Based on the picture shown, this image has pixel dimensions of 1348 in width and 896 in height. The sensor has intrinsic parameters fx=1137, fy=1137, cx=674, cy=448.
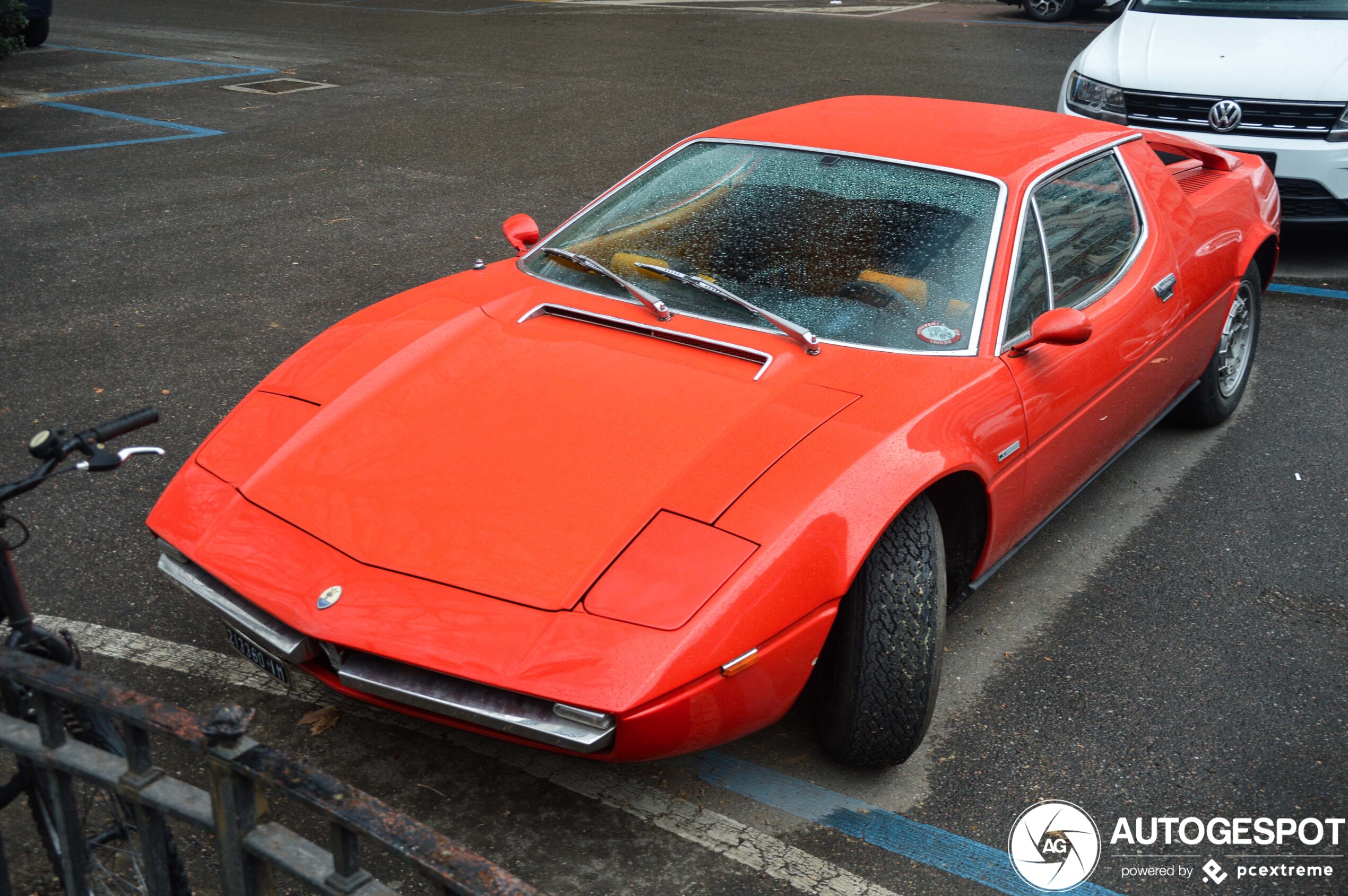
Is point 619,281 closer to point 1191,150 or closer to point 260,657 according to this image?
point 260,657

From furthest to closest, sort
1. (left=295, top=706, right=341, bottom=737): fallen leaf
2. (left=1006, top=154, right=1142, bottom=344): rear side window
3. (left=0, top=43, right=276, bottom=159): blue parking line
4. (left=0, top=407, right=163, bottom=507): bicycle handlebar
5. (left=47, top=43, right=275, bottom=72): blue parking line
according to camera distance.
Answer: (left=47, top=43, right=275, bottom=72): blue parking line < (left=0, top=43, right=276, bottom=159): blue parking line < (left=1006, top=154, right=1142, bottom=344): rear side window < (left=295, top=706, right=341, bottom=737): fallen leaf < (left=0, top=407, right=163, bottom=507): bicycle handlebar

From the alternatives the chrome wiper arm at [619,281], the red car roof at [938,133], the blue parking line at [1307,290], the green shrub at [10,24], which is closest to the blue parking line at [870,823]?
the chrome wiper arm at [619,281]

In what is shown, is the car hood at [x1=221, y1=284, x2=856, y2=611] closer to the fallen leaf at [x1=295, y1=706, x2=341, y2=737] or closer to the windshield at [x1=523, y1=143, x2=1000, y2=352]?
the windshield at [x1=523, y1=143, x2=1000, y2=352]

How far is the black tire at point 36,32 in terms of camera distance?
14391 millimetres

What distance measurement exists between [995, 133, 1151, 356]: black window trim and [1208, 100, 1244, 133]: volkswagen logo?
2.64 m

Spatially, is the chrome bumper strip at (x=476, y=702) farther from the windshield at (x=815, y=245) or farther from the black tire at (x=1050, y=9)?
the black tire at (x=1050, y=9)

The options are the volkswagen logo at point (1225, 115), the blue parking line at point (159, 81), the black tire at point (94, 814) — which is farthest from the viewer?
the blue parking line at point (159, 81)

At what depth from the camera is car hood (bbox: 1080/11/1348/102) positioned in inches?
260

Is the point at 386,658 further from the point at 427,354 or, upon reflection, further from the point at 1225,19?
the point at 1225,19

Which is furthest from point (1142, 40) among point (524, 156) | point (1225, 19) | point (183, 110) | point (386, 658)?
point (183, 110)

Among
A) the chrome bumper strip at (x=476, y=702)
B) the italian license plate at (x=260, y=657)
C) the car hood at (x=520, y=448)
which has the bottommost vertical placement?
the italian license plate at (x=260, y=657)

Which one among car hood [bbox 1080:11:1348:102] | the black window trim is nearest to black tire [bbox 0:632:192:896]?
the black window trim

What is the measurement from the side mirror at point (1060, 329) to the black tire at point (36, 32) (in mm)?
14994

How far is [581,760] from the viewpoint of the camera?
3.07 m
